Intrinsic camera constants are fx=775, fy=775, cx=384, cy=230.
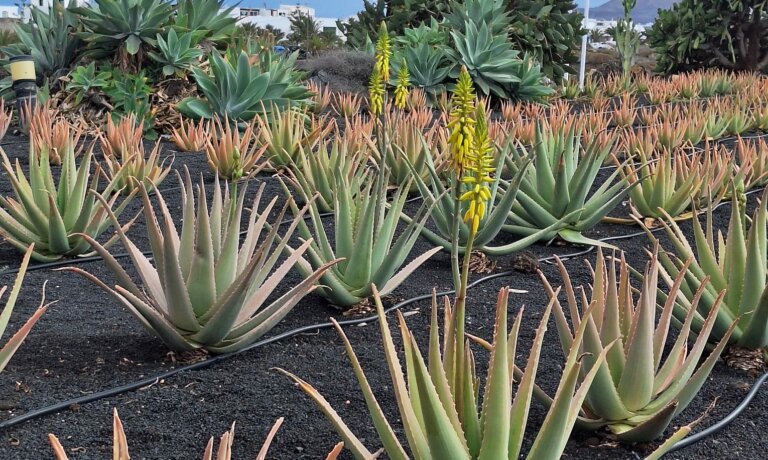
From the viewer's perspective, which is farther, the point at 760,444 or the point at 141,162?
the point at 141,162

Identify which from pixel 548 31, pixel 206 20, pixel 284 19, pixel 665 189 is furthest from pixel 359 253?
pixel 284 19

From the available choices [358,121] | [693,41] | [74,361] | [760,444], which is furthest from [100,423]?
[693,41]

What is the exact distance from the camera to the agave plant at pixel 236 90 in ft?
18.5

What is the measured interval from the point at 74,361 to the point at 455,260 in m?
1.30

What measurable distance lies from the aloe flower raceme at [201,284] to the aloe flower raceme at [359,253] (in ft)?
0.96

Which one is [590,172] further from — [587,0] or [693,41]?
[693,41]

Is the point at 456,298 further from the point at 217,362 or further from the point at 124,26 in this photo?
the point at 124,26

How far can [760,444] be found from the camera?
1826 mm

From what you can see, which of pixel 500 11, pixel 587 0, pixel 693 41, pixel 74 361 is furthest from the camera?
pixel 693 41

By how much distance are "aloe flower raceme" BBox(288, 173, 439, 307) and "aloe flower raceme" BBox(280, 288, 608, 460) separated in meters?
1.04

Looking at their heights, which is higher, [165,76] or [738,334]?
[165,76]

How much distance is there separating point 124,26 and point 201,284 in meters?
4.75

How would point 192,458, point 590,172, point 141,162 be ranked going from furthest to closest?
point 141,162
point 590,172
point 192,458

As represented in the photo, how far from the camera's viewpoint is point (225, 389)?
201 cm
